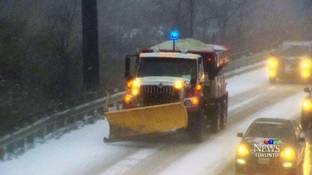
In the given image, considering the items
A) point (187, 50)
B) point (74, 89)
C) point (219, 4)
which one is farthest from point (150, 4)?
point (187, 50)

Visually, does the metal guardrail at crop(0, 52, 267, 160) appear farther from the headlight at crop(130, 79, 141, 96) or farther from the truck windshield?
the truck windshield

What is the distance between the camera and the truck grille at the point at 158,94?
21.2 meters

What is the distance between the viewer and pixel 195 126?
2178 cm

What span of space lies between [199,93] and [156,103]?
1357mm

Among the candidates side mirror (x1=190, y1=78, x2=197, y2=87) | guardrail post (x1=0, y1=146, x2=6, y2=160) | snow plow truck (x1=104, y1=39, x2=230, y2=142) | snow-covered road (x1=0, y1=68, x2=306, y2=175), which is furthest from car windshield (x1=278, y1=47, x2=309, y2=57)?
guardrail post (x1=0, y1=146, x2=6, y2=160)

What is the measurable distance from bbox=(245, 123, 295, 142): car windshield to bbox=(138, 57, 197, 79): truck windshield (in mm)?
3875

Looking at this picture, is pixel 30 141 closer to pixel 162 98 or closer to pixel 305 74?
pixel 162 98

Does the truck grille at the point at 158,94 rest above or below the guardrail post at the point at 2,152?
above

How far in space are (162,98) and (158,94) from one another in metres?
0.16

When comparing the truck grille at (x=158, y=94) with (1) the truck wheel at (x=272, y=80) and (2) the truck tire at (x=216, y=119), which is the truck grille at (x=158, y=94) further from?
(1) the truck wheel at (x=272, y=80)

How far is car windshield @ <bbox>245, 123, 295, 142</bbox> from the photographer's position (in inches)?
709

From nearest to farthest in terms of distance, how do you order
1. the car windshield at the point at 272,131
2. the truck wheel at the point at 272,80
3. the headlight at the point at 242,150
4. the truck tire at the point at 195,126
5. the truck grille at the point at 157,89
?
the headlight at the point at 242,150
the car windshield at the point at 272,131
the truck grille at the point at 157,89
the truck tire at the point at 195,126
the truck wheel at the point at 272,80

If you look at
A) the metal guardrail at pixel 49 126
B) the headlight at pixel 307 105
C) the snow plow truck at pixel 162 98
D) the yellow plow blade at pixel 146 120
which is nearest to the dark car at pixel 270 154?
the yellow plow blade at pixel 146 120

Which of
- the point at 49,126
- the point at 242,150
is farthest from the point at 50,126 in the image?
the point at 242,150
